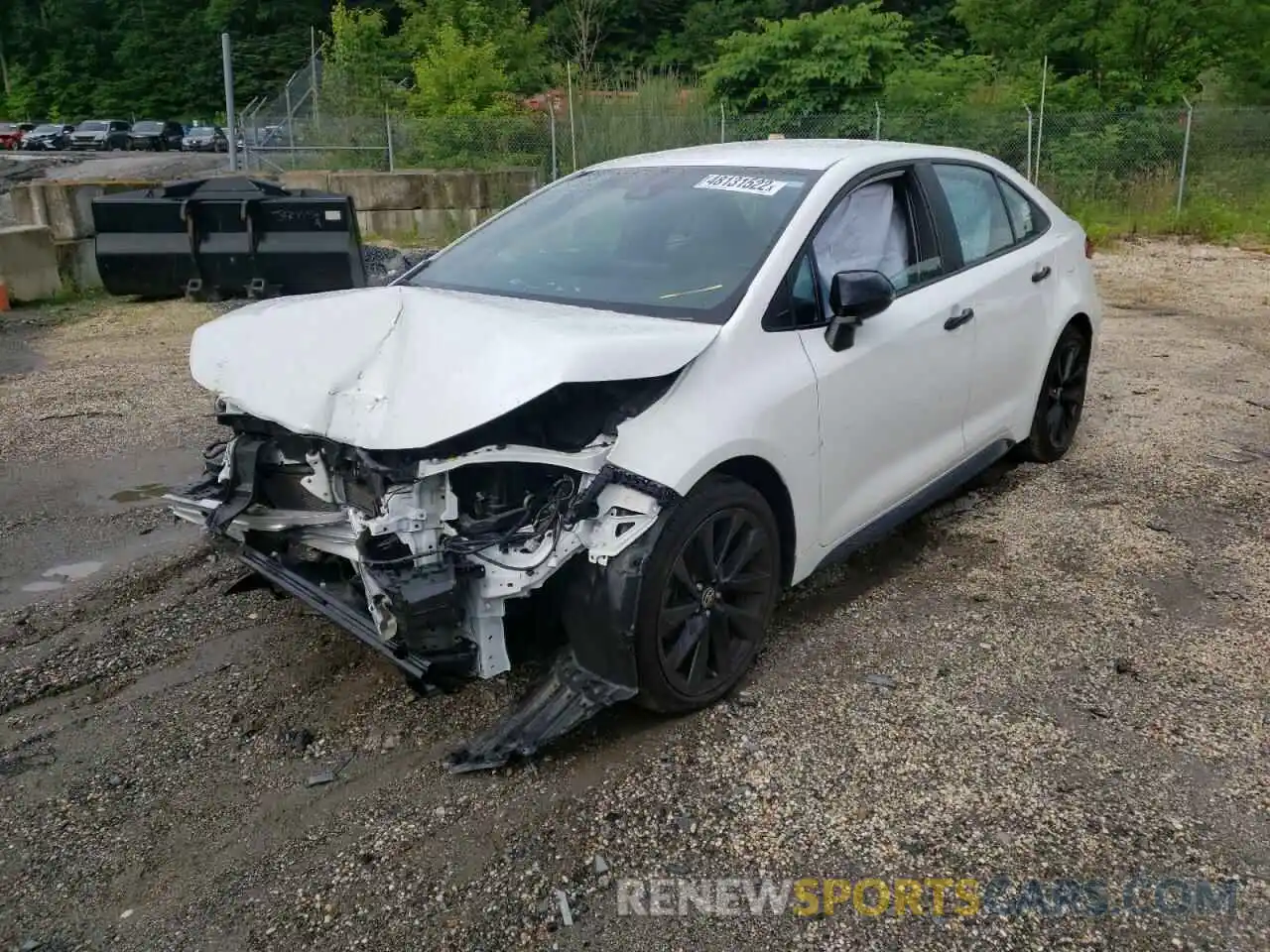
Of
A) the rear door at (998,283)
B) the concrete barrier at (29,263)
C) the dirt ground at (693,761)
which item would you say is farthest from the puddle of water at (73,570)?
the concrete barrier at (29,263)

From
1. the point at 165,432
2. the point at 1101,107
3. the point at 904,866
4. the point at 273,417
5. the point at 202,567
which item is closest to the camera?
the point at 904,866

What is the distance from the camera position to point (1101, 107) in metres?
22.0

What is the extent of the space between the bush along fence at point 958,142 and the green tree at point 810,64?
239 cm

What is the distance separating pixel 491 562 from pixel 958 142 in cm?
1831

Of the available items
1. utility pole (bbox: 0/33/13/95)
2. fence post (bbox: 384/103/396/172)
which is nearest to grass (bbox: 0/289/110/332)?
fence post (bbox: 384/103/396/172)

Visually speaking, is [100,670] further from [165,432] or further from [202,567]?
[165,432]

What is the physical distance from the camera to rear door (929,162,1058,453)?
178 inches

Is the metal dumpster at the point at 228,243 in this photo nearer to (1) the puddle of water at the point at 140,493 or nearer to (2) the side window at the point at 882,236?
(1) the puddle of water at the point at 140,493

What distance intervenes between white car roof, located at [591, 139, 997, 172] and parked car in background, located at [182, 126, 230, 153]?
43.5m

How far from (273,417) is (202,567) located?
179cm

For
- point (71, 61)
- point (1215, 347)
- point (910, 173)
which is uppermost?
point (71, 61)

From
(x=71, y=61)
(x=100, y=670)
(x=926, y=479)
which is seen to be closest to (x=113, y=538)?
(x=100, y=670)

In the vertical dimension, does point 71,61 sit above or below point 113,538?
above

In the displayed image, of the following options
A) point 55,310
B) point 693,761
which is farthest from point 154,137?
point 693,761
